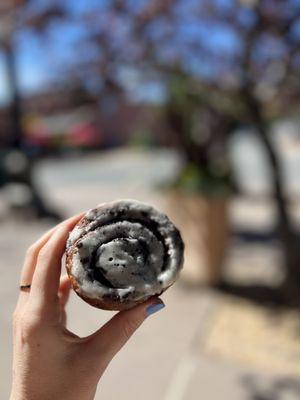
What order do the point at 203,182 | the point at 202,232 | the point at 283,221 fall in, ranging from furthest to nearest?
the point at 203,182
the point at 202,232
the point at 283,221

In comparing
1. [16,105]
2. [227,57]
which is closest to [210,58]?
[227,57]

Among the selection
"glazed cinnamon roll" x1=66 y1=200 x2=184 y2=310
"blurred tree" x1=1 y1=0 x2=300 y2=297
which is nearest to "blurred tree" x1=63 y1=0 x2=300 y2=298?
"blurred tree" x1=1 y1=0 x2=300 y2=297

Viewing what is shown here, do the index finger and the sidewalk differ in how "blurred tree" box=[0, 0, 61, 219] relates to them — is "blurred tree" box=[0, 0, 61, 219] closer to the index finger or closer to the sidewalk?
the sidewalk

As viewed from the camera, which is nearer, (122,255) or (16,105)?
(122,255)

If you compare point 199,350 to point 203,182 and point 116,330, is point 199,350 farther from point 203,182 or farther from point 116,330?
point 116,330

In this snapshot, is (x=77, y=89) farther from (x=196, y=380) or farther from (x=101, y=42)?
(x=196, y=380)

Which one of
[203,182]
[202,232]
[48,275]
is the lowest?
[202,232]

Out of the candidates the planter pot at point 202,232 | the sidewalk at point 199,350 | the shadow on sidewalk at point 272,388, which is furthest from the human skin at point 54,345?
the planter pot at point 202,232
